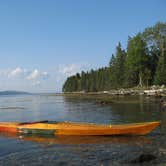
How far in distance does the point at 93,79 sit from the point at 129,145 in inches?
4681

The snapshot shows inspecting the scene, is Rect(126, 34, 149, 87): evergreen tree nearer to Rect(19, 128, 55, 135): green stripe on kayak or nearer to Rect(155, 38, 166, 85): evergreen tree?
Rect(155, 38, 166, 85): evergreen tree

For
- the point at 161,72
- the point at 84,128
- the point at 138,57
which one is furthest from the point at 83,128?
the point at 138,57

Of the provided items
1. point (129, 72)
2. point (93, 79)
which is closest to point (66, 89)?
point (93, 79)

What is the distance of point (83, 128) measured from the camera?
877 inches

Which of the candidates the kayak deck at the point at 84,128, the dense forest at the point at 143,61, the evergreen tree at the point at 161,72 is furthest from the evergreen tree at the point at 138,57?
the kayak deck at the point at 84,128

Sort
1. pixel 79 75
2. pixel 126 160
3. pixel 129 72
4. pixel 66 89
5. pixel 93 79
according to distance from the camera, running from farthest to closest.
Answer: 1. pixel 66 89
2. pixel 79 75
3. pixel 93 79
4. pixel 129 72
5. pixel 126 160

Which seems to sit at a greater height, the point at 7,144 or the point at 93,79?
the point at 93,79

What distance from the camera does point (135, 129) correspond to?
71.0ft

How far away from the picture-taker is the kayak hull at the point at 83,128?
2164cm

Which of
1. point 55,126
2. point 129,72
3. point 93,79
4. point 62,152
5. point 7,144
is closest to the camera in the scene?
point 62,152

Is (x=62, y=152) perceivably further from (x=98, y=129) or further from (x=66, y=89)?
(x=66, y=89)

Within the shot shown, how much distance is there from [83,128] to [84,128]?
9cm

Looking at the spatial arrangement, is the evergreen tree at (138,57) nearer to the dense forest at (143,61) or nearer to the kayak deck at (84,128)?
the dense forest at (143,61)

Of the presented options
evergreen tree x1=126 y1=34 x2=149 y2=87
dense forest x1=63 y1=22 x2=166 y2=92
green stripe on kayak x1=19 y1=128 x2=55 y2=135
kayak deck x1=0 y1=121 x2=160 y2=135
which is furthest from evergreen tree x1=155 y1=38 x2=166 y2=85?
green stripe on kayak x1=19 y1=128 x2=55 y2=135
